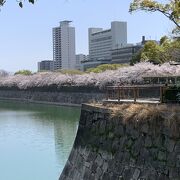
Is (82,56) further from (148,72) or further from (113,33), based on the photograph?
(148,72)

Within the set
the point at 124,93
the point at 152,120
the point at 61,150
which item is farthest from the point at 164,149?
the point at 61,150

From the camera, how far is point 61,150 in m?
20.2

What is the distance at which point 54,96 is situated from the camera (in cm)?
5794

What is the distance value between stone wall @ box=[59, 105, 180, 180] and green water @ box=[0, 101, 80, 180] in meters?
3.68

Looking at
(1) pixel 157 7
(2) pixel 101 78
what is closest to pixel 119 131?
(1) pixel 157 7

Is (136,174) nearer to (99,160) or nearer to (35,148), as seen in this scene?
(99,160)

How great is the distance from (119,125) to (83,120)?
2511mm

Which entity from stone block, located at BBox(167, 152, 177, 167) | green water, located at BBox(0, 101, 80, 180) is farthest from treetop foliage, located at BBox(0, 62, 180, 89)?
stone block, located at BBox(167, 152, 177, 167)

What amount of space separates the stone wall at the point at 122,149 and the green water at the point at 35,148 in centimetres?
368

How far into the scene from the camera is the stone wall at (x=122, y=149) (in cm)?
782

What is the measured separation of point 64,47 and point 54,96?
81632mm

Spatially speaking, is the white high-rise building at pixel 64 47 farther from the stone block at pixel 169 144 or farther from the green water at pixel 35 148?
the stone block at pixel 169 144

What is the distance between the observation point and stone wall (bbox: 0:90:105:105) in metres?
49.5

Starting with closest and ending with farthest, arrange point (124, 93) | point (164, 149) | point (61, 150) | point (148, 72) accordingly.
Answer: point (164, 149) < point (124, 93) < point (61, 150) < point (148, 72)
